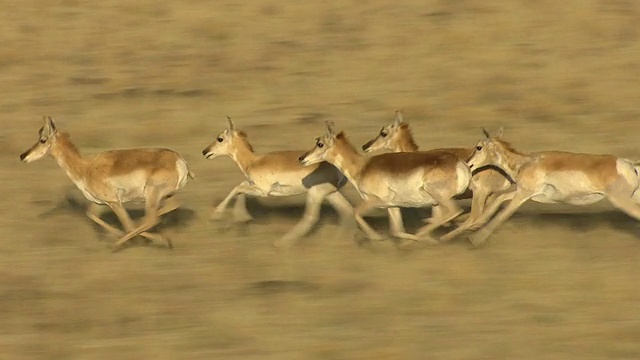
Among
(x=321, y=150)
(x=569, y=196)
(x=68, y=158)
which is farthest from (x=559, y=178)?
(x=68, y=158)

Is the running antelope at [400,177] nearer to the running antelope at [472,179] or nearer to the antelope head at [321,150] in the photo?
the antelope head at [321,150]

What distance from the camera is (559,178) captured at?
13.0m

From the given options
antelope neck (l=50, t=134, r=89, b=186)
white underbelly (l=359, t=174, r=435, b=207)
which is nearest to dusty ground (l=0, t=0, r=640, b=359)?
white underbelly (l=359, t=174, r=435, b=207)

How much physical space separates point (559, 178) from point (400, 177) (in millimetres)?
1537

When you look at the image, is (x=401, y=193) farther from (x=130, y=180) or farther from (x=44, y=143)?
(x=44, y=143)

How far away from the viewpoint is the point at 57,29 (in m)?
24.0

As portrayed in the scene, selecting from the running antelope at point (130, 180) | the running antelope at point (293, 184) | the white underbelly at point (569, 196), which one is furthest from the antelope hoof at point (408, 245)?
the running antelope at point (130, 180)

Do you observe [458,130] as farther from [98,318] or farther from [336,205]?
[98,318]

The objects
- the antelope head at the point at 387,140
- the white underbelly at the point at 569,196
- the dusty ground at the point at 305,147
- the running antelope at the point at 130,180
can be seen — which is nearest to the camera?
the dusty ground at the point at 305,147

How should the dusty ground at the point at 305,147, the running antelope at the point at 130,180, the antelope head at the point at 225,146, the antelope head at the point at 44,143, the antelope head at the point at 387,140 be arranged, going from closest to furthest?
1. the dusty ground at the point at 305,147
2. the running antelope at the point at 130,180
3. the antelope head at the point at 44,143
4. the antelope head at the point at 387,140
5. the antelope head at the point at 225,146

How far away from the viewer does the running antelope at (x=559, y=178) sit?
41.9 feet

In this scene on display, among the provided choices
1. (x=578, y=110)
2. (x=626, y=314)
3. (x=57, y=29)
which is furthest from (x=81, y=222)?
(x=57, y=29)

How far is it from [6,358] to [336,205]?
449 centimetres

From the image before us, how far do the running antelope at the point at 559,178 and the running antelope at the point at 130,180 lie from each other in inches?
119
